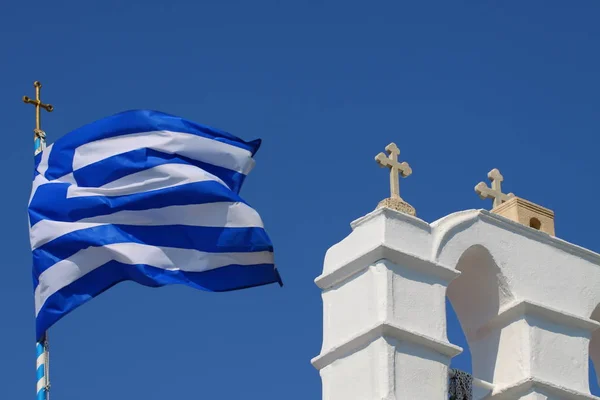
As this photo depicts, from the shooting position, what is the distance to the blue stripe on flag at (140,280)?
1928cm

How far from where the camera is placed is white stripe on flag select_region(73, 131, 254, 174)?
66.7 ft

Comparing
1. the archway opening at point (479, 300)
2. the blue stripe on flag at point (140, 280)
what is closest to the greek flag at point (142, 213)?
the blue stripe on flag at point (140, 280)

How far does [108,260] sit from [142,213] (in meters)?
0.71

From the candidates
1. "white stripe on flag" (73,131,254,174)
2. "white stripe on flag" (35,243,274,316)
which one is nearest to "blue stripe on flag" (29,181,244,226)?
"white stripe on flag" (73,131,254,174)

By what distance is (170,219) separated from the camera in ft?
65.6

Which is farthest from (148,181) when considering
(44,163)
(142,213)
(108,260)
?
(44,163)

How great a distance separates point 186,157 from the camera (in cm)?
2044

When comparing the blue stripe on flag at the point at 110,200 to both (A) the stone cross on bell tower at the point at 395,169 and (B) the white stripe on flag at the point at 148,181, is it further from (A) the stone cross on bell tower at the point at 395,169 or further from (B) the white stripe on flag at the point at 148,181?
(A) the stone cross on bell tower at the point at 395,169

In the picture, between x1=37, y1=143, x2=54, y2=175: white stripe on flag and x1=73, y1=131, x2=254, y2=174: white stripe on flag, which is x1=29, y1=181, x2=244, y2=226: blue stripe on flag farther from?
x1=73, y1=131, x2=254, y2=174: white stripe on flag

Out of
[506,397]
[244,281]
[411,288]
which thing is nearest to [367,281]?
[411,288]

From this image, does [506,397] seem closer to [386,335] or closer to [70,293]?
[386,335]

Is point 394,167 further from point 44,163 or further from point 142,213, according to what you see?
point 44,163

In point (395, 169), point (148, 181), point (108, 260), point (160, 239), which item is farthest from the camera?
point (148, 181)

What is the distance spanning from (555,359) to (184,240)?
14.8 ft
